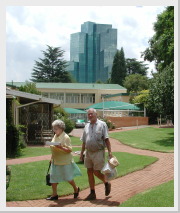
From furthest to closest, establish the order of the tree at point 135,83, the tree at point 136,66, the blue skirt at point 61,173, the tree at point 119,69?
the tree at point 136,66, the tree at point 119,69, the tree at point 135,83, the blue skirt at point 61,173

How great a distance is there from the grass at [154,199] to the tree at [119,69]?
5445cm

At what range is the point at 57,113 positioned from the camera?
2355 cm

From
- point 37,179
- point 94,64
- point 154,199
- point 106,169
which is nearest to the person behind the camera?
point 154,199

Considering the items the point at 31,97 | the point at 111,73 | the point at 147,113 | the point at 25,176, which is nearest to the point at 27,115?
the point at 31,97

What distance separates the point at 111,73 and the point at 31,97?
45.8m

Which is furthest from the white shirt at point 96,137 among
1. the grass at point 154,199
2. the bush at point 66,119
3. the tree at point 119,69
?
the tree at point 119,69

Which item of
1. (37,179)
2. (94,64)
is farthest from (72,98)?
(37,179)

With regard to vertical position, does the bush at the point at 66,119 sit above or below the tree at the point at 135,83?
below

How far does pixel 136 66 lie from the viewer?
64.9 meters

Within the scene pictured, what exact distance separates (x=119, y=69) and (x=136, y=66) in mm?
5834

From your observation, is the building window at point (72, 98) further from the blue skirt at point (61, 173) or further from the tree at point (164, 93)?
the blue skirt at point (61, 173)

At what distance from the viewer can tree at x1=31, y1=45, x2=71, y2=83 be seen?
5919 cm

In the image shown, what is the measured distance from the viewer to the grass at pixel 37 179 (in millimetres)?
6468

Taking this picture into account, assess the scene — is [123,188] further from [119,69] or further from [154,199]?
[119,69]
